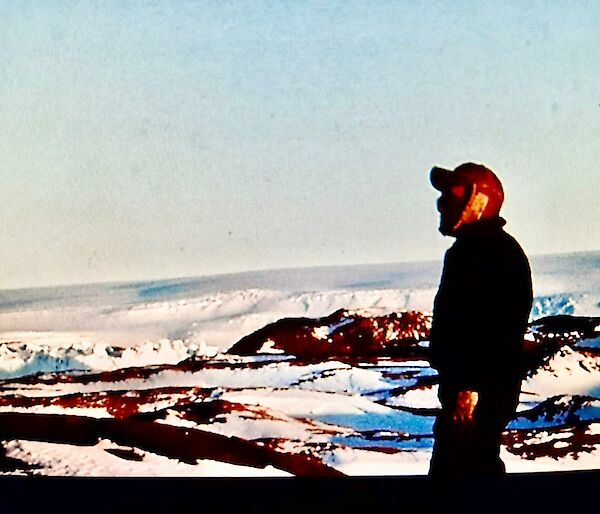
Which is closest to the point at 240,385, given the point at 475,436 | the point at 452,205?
the point at 475,436

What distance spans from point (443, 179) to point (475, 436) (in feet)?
2.27

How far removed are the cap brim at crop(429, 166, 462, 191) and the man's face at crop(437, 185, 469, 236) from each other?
0.5 inches

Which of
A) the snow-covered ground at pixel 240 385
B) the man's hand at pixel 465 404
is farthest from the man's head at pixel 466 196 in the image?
the man's hand at pixel 465 404

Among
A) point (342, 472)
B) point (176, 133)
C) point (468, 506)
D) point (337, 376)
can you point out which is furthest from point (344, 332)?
point (176, 133)

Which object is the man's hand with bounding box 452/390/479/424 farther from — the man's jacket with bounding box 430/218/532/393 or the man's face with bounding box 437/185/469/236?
the man's face with bounding box 437/185/469/236

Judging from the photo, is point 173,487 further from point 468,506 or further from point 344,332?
point 468,506

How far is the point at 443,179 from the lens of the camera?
2.42 m

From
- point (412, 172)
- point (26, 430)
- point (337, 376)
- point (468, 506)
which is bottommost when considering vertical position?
point (468, 506)

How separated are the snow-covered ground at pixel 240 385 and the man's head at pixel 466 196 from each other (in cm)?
32

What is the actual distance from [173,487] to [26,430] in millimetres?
473

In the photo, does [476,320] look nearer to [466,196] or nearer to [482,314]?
[482,314]

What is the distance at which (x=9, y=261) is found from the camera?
2707 mm

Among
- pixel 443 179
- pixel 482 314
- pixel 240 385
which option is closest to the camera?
pixel 482 314

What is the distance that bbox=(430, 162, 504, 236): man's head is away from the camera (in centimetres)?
238
